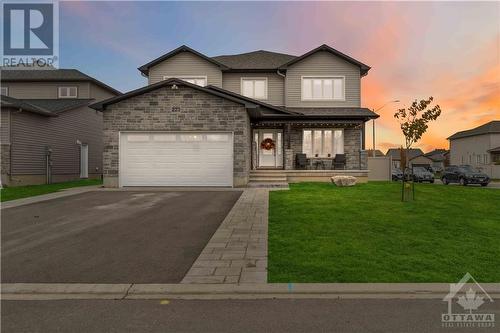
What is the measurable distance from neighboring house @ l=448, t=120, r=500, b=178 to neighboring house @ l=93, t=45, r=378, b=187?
29048 millimetres

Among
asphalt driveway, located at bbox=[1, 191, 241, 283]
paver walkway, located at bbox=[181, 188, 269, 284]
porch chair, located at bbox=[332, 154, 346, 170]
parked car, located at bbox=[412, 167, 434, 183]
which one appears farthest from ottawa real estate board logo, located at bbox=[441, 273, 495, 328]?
parked car, located at bbox=[412, 167, 434, 183]

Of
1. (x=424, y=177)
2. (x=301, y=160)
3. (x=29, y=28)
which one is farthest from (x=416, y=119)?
(x=29, y=28)

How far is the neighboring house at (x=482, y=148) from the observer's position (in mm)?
44156

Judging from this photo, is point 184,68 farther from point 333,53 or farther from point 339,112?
point 339,112

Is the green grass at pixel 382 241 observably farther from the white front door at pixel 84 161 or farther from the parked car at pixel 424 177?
the white front door at pixel 84 161

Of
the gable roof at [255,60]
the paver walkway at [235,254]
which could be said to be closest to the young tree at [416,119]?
the gable roof at [255,60]

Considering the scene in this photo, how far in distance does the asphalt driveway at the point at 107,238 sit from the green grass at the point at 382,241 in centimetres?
179

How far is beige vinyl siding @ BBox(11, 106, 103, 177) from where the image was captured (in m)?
21.2

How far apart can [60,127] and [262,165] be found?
51.7 feet

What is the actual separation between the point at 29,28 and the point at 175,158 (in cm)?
1168

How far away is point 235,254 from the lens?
6.10m

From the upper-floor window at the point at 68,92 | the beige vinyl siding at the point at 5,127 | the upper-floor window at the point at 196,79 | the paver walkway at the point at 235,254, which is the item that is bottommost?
the paver walkway at the point at 235,254

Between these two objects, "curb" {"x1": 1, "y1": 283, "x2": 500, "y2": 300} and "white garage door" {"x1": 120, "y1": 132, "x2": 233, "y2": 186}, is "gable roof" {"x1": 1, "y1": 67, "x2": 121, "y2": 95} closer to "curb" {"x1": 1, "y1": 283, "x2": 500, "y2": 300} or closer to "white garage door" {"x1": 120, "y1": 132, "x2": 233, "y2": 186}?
"white garage door" {"x1": 120, "y1": 132, "x2": 233, "y2": 186}

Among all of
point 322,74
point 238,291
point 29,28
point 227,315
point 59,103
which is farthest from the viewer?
point 59,103
